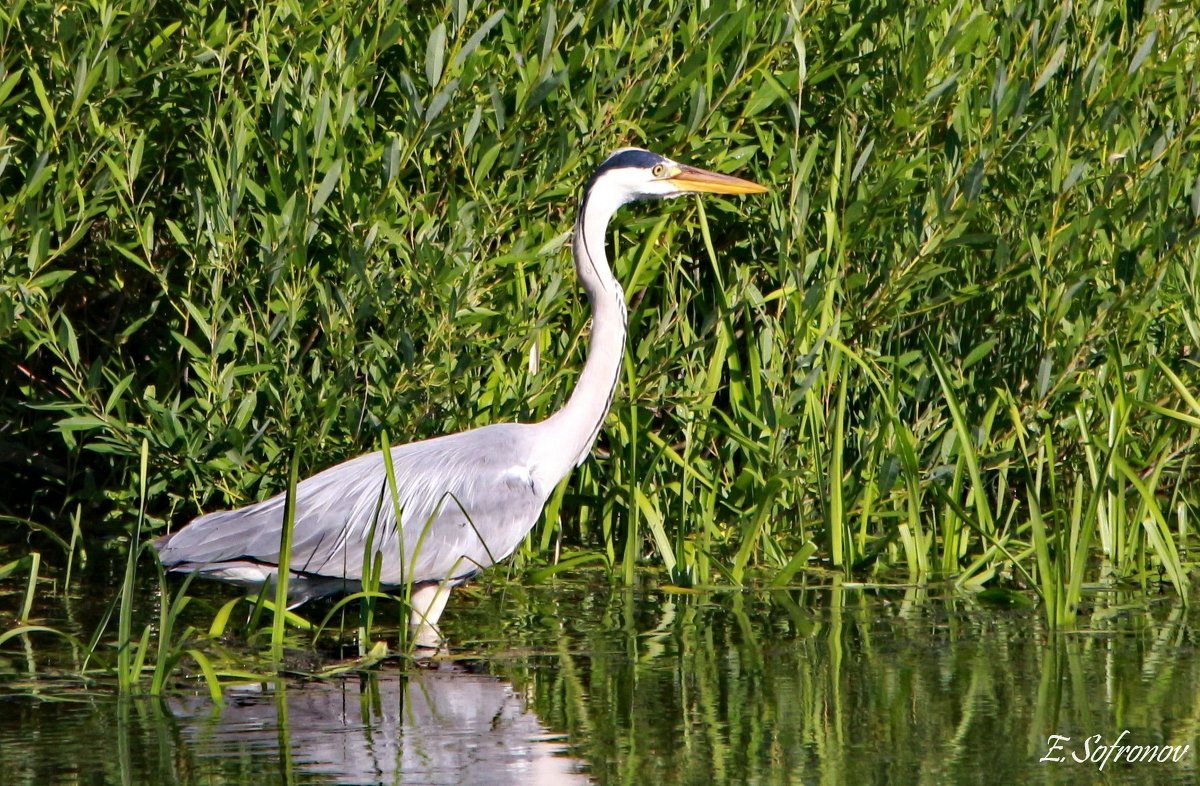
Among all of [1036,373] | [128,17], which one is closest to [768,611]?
[1036,373]

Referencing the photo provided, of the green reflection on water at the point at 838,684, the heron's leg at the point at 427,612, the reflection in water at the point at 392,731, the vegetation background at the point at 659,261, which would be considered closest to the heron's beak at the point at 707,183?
the vegetation background at the point at 659,261

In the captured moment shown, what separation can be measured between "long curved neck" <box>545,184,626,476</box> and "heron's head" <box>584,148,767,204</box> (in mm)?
38

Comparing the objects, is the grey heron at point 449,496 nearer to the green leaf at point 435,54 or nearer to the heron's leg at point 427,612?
the heron's leg at point 427,612

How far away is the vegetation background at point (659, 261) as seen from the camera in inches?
199

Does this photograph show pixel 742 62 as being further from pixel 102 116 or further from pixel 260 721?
pixel 260 721

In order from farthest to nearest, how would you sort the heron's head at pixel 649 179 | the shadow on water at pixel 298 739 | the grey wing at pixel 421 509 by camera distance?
the heron's head at pixel 649 179 → the grey wing at pixel 421 509 → the shadow on water at pixel 298 739

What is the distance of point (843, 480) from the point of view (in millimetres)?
5801

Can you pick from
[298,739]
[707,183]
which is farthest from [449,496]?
[298,739]

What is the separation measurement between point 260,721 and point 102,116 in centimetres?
242

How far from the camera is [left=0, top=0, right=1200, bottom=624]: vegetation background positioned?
506cm

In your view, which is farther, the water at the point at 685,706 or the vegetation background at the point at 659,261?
the vegetation background at the point at 659,261

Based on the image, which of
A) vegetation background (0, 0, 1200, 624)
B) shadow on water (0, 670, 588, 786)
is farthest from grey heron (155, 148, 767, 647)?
shadow on water (0, 670, 588, 786)

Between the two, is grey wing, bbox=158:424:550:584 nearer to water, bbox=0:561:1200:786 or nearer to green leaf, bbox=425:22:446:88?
water, bbox=0:561:1200:786

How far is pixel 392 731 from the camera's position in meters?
3.77
